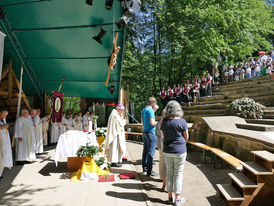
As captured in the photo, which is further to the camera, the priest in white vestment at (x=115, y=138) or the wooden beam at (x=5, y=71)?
the wooden beam at (x=5, y=71)

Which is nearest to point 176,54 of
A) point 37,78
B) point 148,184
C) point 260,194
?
point 37,78

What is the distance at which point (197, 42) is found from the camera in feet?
49.0

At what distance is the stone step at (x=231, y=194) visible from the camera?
3346mm

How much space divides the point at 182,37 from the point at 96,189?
13590 millimetres

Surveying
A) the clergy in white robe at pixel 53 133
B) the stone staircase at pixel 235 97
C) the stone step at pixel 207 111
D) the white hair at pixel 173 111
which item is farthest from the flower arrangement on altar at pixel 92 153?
the stone step at pixel 207 111

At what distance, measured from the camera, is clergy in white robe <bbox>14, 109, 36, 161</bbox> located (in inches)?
279

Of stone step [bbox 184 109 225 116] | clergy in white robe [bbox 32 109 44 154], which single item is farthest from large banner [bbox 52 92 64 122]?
stone step [bbox 184 109 225 116]

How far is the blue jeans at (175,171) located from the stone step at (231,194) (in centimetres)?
75

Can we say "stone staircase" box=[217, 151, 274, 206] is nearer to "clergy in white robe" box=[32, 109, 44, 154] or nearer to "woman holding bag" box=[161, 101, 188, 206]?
"woman holding bag" box=[161, 101, 188, 206]

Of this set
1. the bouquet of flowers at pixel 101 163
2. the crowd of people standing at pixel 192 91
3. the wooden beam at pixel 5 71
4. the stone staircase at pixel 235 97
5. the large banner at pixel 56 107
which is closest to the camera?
the bouquet of flowers at pixel 101 163

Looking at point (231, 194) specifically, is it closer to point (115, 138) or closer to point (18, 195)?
point (115, 138)

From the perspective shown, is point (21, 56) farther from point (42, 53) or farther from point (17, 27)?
point (17, 27)

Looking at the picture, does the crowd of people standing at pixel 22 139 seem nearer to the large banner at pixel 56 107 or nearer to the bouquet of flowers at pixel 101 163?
the large banner at pixel 56 107

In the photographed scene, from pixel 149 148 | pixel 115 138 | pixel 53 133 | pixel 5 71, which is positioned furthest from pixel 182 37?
pixel 149 148
